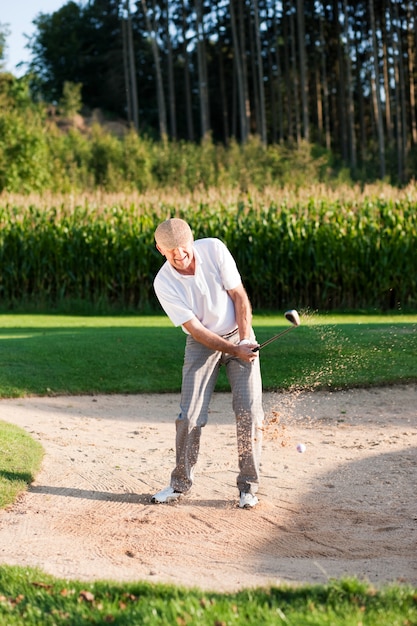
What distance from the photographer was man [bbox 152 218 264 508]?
5.79 m

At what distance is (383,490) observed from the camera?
6.80 meters

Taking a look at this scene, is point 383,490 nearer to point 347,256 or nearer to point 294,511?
point 294,511

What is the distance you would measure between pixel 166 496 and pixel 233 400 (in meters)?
0.92

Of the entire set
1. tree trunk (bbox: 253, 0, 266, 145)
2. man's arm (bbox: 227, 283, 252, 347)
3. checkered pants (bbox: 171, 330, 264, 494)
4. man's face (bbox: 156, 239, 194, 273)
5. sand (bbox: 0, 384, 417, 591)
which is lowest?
sand (bbox: 0, 384, 417, 591)

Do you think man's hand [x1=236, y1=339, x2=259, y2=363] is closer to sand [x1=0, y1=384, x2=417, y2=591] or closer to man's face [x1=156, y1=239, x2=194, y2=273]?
man's face [x1=156, y1=239, x2=194, y2=273]

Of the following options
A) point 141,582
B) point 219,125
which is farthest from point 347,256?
point 219,125

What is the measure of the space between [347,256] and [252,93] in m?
41.7

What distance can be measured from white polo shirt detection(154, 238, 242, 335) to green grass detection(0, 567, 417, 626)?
2086 mm

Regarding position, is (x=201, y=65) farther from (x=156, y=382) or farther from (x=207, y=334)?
(x=207, y=334)

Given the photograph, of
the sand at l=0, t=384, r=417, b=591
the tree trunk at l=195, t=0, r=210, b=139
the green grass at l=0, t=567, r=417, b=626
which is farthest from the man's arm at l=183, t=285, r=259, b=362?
the tree trunk at l=195, t=0, r=210, b=139

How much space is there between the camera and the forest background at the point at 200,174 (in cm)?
1933

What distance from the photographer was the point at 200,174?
36.4 metres

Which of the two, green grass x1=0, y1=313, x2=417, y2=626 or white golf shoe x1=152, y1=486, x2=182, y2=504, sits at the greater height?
green grass x1=0, y1=313, x2=417, y2=626

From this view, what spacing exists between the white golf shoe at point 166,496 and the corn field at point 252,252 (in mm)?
12780
